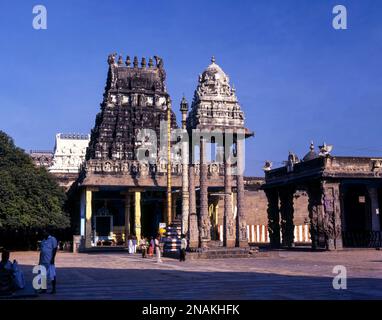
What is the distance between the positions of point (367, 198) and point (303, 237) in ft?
58.2

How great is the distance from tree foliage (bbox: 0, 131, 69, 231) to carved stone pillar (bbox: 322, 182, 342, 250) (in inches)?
942

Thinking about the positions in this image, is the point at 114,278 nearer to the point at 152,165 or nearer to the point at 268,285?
the point at 268,285

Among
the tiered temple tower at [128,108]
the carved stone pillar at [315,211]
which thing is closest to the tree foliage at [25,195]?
the tiered temple tower at [128,108]

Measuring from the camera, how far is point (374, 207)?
38.5 metres

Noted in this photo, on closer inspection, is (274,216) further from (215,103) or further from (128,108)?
(128,108)

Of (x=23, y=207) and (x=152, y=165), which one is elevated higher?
(x=152, y=165)

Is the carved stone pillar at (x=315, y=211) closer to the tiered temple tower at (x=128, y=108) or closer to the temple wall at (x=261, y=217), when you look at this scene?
the temple wall at (x=261, y=217)

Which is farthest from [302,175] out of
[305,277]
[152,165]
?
[305,277]

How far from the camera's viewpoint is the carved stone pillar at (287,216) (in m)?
40.9

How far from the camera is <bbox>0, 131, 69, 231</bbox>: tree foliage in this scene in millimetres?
42281

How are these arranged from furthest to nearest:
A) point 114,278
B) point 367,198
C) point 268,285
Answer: point 367,198 < point 114,278 < point 268,285

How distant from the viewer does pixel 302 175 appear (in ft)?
123

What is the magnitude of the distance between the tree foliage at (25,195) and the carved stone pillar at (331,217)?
23.9 metres

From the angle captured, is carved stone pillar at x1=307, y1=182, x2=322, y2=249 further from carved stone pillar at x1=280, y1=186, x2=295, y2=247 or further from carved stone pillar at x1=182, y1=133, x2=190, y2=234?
carved stone pillar at x1=182, y1=133, x2=190, y2=234
